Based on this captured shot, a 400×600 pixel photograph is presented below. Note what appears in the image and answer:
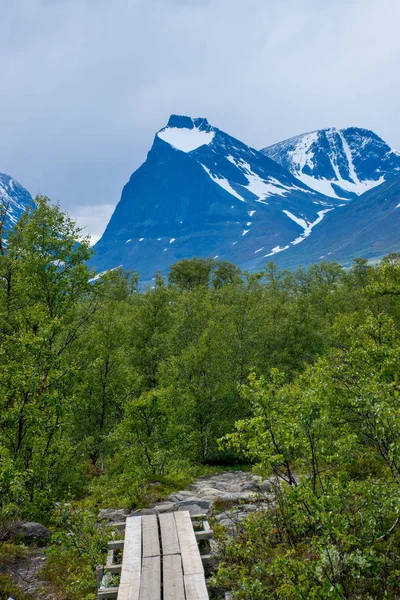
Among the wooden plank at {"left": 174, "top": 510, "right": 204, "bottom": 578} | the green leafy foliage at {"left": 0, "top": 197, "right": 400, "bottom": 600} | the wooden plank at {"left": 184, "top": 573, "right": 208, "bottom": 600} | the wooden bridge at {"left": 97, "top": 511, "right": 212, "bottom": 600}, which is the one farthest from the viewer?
the wooden plank at {"left": 174, "top": 510, "right": 204, "bottom": 578}

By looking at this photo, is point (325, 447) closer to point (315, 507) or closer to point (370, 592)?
point (315, 507)

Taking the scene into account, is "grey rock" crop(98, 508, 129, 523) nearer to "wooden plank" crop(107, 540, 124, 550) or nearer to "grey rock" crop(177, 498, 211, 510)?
"grey rock" crop(177, 498, 211, 510)

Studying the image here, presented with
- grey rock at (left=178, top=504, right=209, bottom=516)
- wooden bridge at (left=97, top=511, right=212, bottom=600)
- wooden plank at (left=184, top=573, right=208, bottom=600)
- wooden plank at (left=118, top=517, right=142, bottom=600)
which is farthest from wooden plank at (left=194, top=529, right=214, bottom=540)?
grey rock at (left=178, top=504, right=209, bottom=516)

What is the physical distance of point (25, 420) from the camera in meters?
15.9

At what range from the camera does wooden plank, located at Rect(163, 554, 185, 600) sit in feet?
27.9

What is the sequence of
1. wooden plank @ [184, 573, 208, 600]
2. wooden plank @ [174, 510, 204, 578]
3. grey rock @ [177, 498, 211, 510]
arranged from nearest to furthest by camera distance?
1. wooden plank @ [184, 573, 208, 600]
2. wooden plank @ [174, 510, 204, 578]
3. grey rock @ [177, 498, 211, 510]

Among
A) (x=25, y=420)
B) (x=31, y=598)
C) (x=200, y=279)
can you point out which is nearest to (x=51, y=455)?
(x=25, y=420)

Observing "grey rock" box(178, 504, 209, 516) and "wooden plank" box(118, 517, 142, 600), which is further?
"grey rock" box(178, 504, 209, 516)

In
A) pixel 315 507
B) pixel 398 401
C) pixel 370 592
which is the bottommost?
pixel 370 592

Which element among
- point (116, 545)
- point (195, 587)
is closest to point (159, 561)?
point (195, 587)

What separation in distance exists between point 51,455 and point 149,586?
10.0 meters

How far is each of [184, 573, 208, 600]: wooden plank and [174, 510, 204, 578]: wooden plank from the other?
0.15 metres

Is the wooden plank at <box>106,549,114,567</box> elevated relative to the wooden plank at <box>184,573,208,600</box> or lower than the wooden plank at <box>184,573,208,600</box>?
elevated

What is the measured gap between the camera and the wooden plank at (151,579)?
28.0 feet
